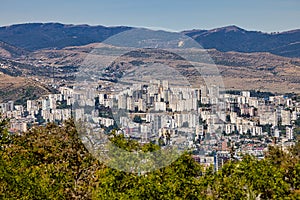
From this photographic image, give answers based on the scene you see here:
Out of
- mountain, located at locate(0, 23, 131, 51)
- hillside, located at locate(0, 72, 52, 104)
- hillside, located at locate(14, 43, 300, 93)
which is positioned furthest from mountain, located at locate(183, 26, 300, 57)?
hillside, located at locate(0, 72, 52, 104)

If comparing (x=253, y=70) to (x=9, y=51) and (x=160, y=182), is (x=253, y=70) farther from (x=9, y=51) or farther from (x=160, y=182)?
(x=160, y=182)

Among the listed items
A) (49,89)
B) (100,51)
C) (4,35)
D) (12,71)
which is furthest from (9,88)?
(4,35)

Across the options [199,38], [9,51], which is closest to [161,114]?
[9,51]

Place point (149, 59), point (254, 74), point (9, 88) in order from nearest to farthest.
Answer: point (149, 59), point (9, 88), point (254, 74)

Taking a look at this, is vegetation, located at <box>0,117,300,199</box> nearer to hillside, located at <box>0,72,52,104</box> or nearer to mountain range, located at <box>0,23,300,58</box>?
hillside, located at <box>0,72,52,104</box>

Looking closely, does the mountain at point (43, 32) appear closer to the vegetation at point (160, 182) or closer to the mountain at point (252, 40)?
the mountain at point (252, 40)

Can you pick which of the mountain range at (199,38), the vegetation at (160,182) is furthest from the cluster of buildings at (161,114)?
the mountain range at (199,38)

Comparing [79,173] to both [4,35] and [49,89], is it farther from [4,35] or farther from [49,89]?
[4,35]
